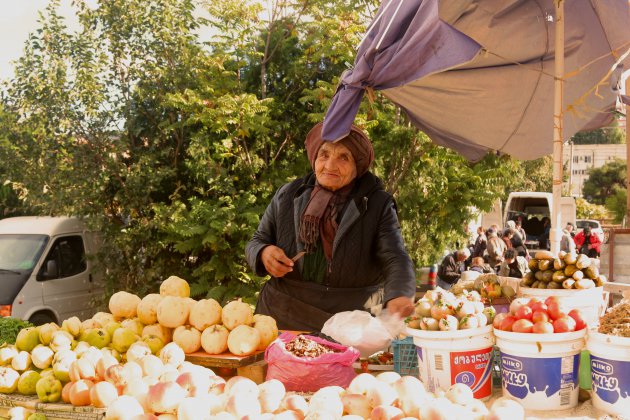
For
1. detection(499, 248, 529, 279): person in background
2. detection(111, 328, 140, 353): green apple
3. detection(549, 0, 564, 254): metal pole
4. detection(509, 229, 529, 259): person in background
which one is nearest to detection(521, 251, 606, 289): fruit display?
detection(549, 0, 564, 254): metal pole

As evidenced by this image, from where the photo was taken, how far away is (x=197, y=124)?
820 cm

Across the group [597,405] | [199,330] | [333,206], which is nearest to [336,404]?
[597,405]

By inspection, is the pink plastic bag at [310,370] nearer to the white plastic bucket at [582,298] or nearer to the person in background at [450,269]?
the white plastic bucket at [582,298]

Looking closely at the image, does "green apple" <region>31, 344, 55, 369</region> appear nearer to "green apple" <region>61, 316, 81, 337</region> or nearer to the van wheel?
"green apple" <region>61, 316, 81, 337</region>

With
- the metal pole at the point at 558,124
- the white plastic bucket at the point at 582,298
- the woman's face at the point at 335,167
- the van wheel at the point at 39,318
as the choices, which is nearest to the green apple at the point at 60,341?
the woman's face at the point at 335,167

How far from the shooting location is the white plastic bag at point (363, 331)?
2887 mm

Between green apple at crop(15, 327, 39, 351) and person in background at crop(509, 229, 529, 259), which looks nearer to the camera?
green apple at crop(15, 327, 39, 351)

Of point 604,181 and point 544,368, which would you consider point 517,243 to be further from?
point 604,181

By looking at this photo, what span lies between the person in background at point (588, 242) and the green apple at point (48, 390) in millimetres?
17950

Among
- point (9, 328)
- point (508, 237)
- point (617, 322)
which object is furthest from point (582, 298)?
point (508, 237)

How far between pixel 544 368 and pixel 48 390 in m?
1.96

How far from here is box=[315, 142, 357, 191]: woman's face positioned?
3.83 metres

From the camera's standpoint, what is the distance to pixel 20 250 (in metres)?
8.54

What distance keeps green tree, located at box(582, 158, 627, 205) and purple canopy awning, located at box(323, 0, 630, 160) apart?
51391 mm
